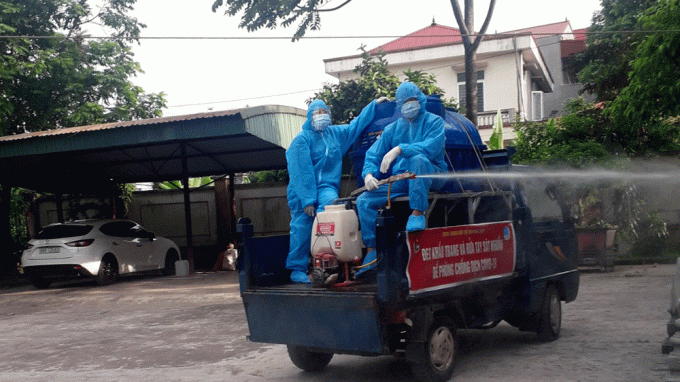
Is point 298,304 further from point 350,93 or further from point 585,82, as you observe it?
point 585,82

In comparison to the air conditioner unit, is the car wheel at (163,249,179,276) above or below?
below

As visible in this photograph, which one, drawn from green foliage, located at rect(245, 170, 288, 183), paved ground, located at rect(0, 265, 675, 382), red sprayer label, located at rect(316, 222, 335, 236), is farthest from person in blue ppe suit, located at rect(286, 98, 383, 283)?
green foliage, located at rect(245, 170, 288, 183)

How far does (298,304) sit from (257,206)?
1464 centimetres

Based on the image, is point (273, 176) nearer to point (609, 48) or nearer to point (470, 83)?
point (470, 83)

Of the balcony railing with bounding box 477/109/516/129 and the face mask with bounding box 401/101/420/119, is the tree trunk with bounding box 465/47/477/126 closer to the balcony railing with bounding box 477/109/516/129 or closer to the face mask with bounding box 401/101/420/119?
the face mask with bounding box 401/101/420/119

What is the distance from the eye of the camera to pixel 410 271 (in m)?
5.26

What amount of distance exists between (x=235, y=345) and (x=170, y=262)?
10.0 metres

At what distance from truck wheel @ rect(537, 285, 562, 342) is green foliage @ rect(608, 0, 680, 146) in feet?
15.5

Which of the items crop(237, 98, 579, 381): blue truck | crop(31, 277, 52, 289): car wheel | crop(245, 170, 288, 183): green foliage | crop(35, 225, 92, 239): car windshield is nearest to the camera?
crop(237, 98, 579, 381): blue truck

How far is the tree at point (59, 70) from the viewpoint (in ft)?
56.8

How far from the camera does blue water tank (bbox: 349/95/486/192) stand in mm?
6676

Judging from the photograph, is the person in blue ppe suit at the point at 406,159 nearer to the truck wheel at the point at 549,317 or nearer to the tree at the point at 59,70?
the truck wheel at the point at 549,317

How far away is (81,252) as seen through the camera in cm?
1440

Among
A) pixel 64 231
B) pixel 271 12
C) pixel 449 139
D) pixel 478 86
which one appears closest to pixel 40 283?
pixel 64 231
